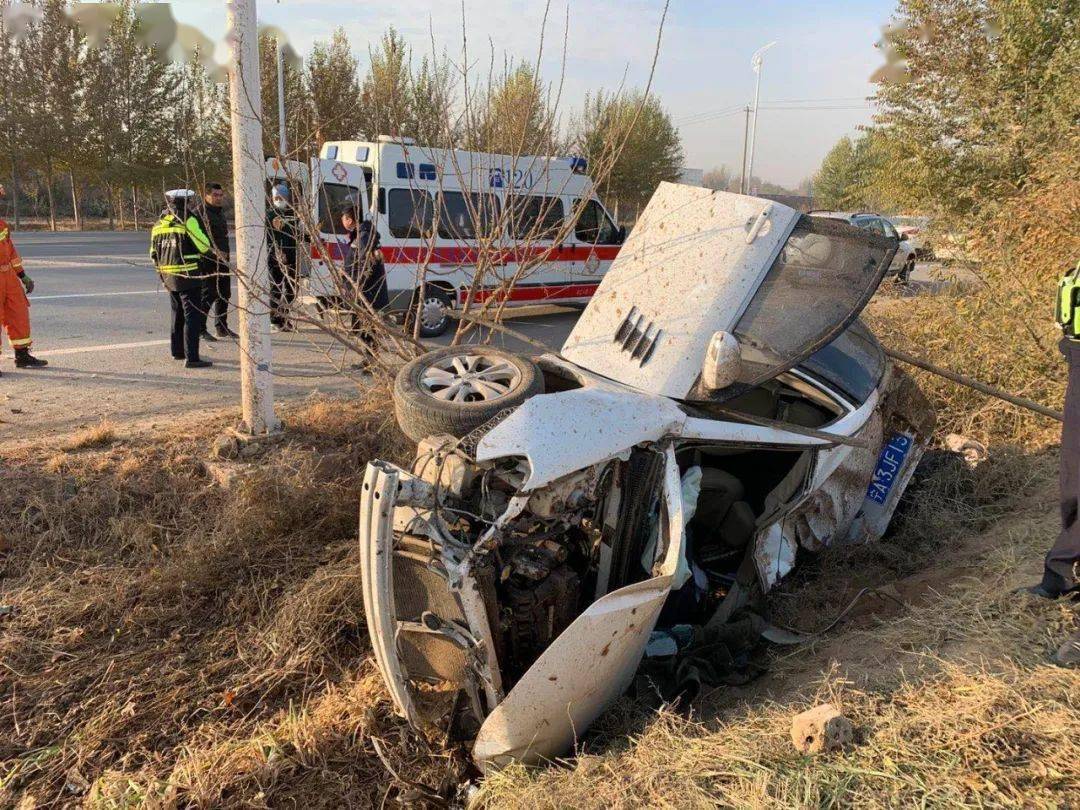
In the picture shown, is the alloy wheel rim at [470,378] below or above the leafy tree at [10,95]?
below

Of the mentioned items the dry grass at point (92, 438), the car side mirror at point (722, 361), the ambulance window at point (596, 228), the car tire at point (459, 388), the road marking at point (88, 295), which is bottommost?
the dry grass at point (92, 438)

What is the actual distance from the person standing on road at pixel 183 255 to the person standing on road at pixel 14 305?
49.3 inches

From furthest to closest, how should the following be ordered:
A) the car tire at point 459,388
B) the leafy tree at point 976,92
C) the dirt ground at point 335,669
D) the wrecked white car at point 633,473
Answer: the leafy tree at point 976,92 < the car tire at point 459,388 < the wrecked white car at point 633,473 < the dirt ground at point 335,669

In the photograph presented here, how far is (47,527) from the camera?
4.08 meters

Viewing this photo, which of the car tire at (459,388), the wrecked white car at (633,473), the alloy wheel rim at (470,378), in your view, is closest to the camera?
the wrecked white car at (633,473)

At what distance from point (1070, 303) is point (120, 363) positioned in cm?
797

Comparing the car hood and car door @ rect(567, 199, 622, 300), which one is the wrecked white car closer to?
the car hood

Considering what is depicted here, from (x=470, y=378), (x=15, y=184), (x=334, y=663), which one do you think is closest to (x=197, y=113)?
(x=470, y=378)

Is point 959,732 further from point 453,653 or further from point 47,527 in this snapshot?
point 47,527

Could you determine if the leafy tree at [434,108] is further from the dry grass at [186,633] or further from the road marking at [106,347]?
the road marking at [106,347]

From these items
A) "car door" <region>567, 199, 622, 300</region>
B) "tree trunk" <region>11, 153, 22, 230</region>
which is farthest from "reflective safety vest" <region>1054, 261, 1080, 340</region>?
"tree trunk" <region>11, 153, 22, 230</region>

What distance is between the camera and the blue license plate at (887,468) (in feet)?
14.2

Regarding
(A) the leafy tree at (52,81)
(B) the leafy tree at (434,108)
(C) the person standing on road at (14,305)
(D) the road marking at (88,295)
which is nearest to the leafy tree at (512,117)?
(B) the leafy tree at (434,108)

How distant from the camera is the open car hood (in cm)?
332
